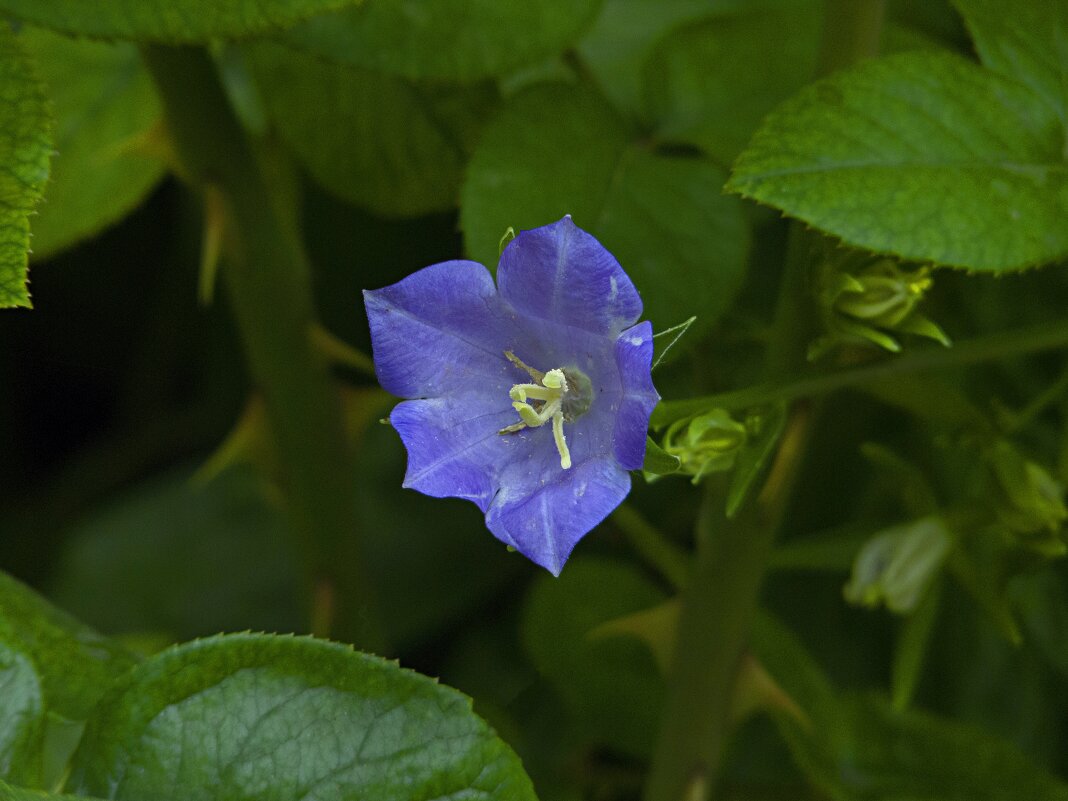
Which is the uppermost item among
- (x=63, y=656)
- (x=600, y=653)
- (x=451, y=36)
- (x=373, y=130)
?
(x=451, y=36)

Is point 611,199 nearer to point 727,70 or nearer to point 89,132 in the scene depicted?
point 727,70

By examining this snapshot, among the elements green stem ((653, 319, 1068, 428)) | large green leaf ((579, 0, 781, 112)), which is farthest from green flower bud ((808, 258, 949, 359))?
large green leaf ((579, 0, 781, 112))

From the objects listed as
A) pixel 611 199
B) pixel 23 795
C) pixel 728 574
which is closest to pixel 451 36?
pixel 611 199

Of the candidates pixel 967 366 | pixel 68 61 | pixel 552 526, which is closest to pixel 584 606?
pixel 967 366

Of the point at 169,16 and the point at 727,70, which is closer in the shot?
the point at 169,16

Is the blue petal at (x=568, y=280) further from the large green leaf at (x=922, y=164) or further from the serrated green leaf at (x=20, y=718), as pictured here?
the serrated green leaf at (x=20, y=718)

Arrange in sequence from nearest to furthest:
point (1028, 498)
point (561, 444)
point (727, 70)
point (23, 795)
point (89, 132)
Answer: point (23, 795)
point (561, 444)
point (1028, 498)
point (727, 70)
point (89, 132)
